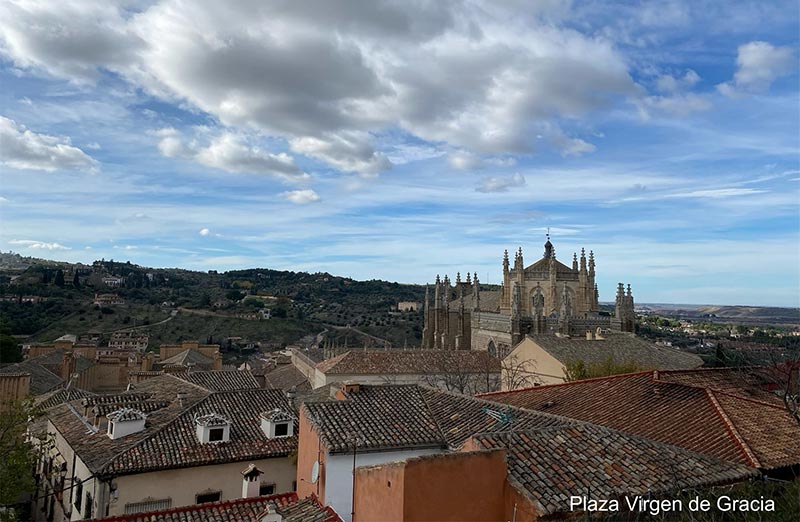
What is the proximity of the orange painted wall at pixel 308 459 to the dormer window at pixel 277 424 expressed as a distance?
603 cm

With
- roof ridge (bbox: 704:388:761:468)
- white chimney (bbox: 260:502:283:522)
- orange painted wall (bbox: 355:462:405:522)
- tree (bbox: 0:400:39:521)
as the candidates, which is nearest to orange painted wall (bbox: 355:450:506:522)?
orange painted wall (bbox: 355:462:405:522)

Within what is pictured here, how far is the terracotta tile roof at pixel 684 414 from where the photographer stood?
9797 millimetres

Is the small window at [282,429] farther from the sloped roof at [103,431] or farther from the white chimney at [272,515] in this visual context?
the white chimney at [272,515]

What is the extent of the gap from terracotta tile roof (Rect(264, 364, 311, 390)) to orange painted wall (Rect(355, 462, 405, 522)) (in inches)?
993

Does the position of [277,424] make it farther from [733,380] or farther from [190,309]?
[190,309]

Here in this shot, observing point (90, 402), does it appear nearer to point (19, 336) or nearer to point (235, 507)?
point (235, 507)

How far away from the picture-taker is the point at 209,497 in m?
14.3

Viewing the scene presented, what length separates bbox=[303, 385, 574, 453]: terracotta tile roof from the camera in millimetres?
9586

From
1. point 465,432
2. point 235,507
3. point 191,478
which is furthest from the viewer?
point 191,478

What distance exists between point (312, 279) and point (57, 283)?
3144 inches

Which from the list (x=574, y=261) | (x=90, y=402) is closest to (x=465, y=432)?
(x=90, y=402)

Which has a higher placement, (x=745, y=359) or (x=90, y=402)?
(x=745, y=359)

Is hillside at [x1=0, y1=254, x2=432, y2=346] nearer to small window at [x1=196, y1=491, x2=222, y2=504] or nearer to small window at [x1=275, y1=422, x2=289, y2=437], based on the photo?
small window at [x1=275, y1=422, x2=289, y2=437]

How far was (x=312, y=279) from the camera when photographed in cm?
16738
